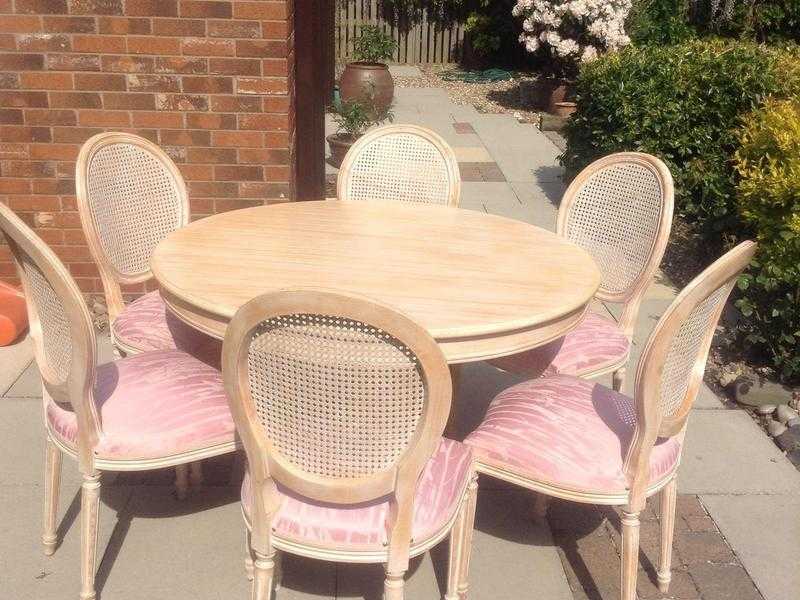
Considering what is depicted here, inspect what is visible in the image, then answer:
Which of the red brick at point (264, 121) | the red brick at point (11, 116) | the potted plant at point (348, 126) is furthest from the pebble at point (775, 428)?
the potted plant at point (348, 126)

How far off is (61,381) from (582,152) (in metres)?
4.90

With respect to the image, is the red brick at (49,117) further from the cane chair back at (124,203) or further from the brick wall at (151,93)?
the cane chair back at (124,203)

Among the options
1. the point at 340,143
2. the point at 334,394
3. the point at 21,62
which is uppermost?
the point at 21,62

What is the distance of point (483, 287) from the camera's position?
2383 mm

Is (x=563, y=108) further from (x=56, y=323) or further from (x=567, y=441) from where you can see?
(x=56, y=323)

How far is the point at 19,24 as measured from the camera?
151 inches

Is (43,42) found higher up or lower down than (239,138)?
higher up

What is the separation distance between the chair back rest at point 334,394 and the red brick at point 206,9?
252 centimetres

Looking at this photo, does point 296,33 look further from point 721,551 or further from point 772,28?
point 772,28

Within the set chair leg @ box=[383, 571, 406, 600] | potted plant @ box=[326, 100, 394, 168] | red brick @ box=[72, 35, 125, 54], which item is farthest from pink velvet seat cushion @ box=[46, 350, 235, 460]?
potted plant @ box=[326, 100, 394, 168]

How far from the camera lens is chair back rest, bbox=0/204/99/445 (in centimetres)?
203

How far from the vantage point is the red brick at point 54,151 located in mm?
4031

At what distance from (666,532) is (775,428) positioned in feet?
4.16

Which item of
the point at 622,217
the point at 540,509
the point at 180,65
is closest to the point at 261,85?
the point at 180,65
